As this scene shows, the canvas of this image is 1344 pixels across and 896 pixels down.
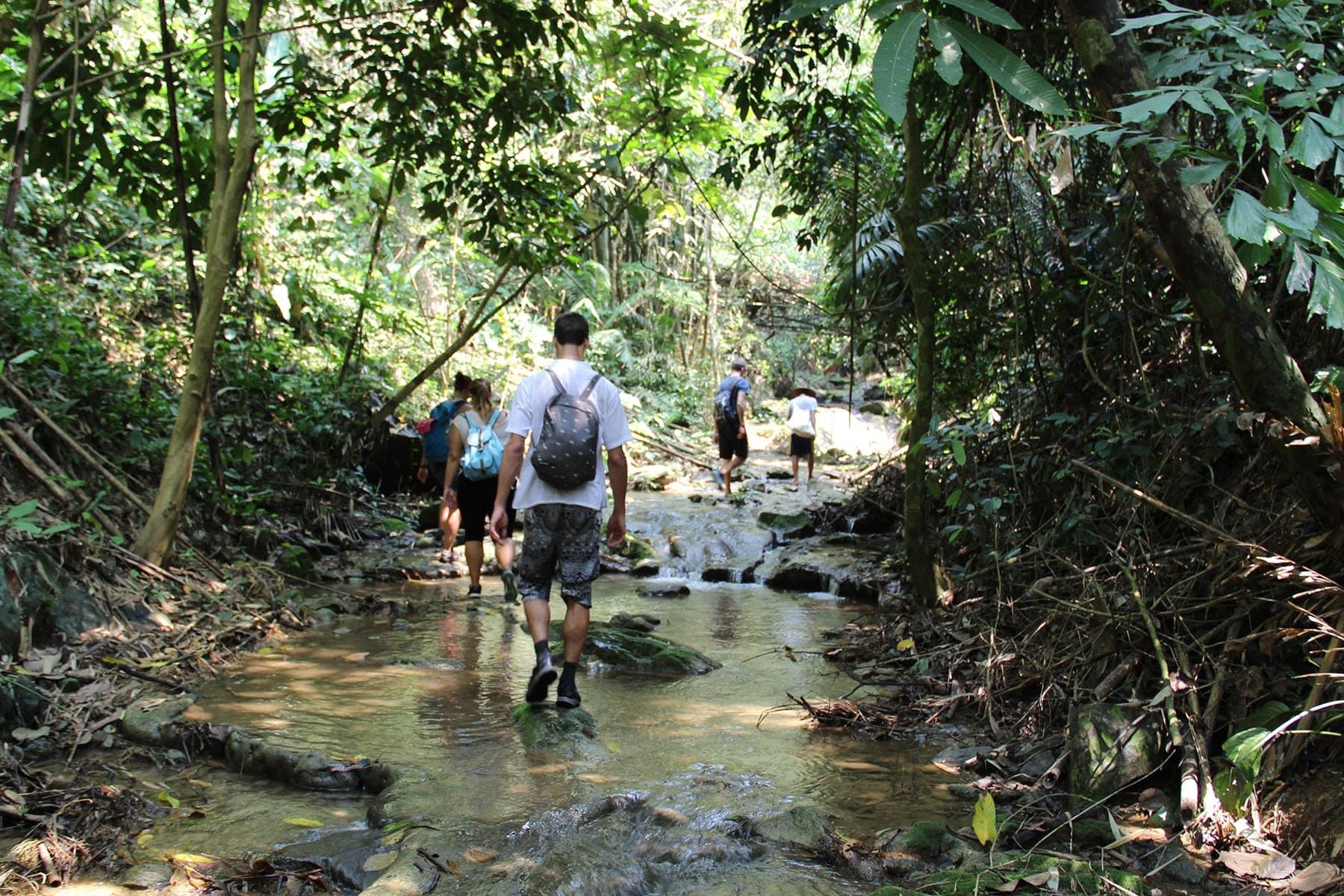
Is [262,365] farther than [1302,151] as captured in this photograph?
Yes

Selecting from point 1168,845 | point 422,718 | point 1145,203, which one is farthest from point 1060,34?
point 422,718

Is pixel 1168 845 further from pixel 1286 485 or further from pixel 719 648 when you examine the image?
pixel 719 648

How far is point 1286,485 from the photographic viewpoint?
4000mm

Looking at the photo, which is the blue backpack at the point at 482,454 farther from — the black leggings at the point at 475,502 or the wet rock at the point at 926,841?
the wet rock at the point at 926,841

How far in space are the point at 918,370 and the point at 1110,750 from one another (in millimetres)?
3261

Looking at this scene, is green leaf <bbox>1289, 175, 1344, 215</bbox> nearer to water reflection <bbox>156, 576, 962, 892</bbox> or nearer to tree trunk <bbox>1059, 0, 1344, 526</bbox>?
tree trunk <bbox>1059, 0, 1344, 526</bbox>

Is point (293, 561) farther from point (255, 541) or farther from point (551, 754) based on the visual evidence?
point (551, 754)

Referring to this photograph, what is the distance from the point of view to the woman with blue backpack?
7.79m

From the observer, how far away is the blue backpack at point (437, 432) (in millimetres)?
9320

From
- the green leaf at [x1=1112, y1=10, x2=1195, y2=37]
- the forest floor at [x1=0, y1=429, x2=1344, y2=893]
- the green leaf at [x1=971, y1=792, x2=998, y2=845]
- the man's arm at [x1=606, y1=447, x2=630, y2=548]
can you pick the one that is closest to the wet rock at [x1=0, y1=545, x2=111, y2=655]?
the forest floor at [x1=0, y1=429, x2=1344, y2=893]

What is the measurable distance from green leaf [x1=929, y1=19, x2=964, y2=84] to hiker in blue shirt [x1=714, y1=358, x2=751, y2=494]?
11538mm

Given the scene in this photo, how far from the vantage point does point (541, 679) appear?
4883 millimetres

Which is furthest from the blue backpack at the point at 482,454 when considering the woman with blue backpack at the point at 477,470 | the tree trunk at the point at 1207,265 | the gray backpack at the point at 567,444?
the tree trunk at the point at 1207,265

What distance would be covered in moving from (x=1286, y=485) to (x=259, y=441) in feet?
28.5
